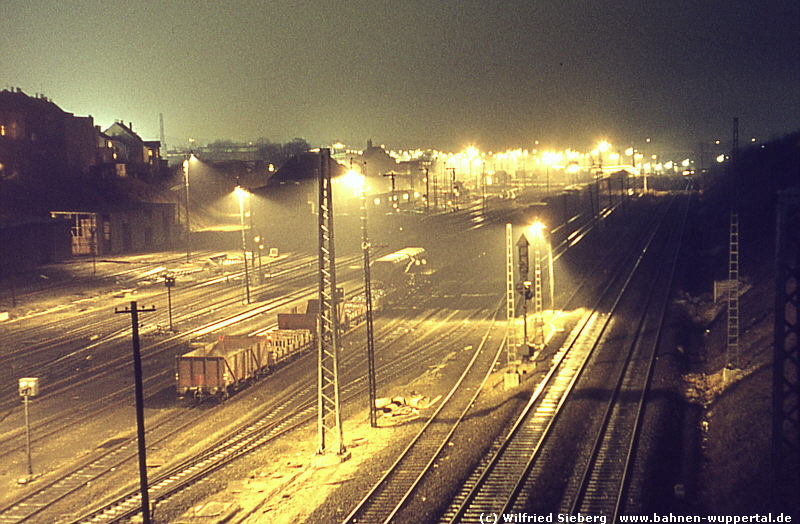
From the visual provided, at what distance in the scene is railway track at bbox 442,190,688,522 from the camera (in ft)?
47.0

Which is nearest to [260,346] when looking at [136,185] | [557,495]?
[557,495]

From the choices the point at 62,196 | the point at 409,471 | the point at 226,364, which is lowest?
the point at 409,471

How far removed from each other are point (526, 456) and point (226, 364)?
31.8 ft

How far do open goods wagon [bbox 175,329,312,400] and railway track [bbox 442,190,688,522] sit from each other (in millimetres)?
8763

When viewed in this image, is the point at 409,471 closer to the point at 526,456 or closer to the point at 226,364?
the point at 526,456

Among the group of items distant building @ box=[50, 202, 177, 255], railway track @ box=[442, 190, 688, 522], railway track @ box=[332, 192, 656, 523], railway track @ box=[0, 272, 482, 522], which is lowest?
railway track @ box=[0, 272, 482, 522]

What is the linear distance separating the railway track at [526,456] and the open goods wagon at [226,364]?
876 cm

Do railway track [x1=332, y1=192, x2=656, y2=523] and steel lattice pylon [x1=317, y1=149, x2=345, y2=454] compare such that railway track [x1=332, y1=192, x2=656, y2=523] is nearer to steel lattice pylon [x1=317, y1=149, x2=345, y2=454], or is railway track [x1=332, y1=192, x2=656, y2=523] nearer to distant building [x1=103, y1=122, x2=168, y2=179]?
steel lattice pylon [x1=317, y1=149, x2=345, y2=454]

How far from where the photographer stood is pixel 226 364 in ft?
73.3

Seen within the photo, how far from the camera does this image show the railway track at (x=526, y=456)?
1434cm

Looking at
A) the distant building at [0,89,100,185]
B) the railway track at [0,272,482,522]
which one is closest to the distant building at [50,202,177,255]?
the distant building at [0,89,100,185]

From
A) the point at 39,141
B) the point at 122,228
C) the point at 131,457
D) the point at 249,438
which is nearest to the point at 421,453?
the point at 249,438

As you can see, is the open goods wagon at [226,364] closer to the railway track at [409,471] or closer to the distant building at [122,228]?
the railway track at [409,471]

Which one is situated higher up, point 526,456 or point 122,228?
point 122,228
